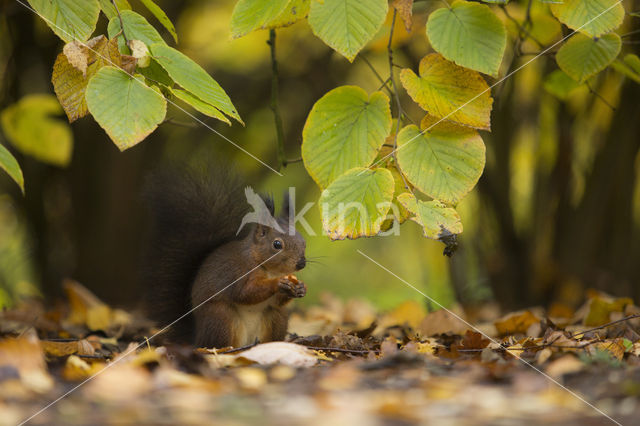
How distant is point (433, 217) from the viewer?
1616 mm

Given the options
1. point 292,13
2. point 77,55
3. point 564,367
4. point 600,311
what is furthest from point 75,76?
point 600,311


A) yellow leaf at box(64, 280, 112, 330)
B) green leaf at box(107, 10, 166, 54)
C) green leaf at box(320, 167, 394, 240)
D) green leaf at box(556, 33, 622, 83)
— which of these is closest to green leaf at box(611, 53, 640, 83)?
green leaf at box(556, 33, 622, 83)

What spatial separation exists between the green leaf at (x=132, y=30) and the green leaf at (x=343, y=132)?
1.39ft

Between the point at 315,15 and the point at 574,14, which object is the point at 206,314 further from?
the point at 574,14

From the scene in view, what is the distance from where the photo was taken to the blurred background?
318cm

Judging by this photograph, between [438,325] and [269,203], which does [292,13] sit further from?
[438,325]

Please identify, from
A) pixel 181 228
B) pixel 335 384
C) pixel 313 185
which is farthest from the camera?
pixel 313 185

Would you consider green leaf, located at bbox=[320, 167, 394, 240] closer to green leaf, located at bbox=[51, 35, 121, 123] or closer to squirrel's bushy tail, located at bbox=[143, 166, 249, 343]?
green leaf, located at bbox=[51, 35, 121, 123]

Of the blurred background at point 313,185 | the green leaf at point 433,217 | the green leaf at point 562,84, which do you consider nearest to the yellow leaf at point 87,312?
the blurred background at point 313,185

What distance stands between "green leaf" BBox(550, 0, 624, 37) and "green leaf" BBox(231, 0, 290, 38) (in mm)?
689

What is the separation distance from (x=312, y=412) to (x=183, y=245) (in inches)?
48.6

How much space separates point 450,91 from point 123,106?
793 millimetres

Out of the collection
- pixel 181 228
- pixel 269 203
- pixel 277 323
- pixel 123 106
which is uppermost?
pixel 123 106

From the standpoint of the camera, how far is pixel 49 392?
4.12ft
